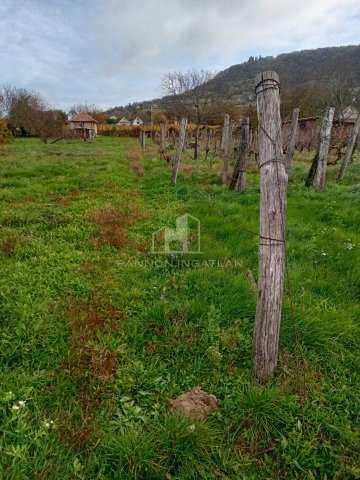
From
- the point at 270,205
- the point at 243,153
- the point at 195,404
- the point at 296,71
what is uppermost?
the point at 296,71

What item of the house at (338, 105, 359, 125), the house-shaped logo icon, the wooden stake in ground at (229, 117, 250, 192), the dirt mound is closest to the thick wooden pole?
the wooden stake in ground at (229, 117, 250, 192)

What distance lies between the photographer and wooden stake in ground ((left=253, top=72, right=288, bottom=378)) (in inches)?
88.2

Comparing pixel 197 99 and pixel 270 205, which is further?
pixel 197 99

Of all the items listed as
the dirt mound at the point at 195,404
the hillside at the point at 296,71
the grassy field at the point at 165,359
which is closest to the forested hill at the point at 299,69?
the hillside at the point at 296,71

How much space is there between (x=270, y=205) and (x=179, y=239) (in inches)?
115

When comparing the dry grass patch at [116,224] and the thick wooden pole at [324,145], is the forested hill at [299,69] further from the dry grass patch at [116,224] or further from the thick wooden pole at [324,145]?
the dry grass patch at [116,224]

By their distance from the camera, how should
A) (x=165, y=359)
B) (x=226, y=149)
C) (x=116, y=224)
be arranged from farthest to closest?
(x=226, y=149) → (x=116, y=224) → (x=165, y=359)

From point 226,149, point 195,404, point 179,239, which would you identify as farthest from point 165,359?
point 226,149

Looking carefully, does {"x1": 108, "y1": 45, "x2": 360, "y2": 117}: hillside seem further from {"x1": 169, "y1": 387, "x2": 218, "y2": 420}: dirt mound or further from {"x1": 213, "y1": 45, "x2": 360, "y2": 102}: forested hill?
{"x1": 169, "y1": 387, "x2": 218, "y2": 420}: dirt mound

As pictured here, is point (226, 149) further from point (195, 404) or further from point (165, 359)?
point (195, 404)

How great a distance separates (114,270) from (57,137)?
4179 centimetres

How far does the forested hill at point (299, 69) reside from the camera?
42.3 meters

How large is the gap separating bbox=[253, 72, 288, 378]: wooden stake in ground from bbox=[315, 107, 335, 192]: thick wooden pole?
6958mm

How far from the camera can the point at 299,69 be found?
205 ft
